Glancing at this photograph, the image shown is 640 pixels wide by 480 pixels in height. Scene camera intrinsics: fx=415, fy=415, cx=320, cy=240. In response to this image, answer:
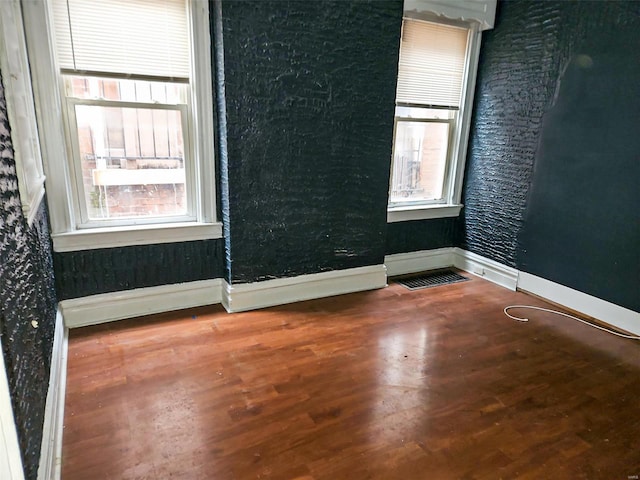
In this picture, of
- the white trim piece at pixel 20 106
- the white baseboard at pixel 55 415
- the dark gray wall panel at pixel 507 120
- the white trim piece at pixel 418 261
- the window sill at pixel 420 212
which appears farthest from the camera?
the white trim piece at pixel 418 261

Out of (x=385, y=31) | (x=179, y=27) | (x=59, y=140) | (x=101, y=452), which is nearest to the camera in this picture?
(x=101, y=452)

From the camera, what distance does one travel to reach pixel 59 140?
2.40 meters

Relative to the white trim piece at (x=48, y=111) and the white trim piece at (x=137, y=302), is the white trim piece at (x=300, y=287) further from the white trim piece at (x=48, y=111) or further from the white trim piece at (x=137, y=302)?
the white trim piece at (x=48, y=111)

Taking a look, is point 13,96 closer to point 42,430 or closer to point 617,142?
point 42,430

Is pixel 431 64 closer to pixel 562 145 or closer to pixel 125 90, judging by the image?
pixel 562 145

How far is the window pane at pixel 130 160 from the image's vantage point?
8.39 ft

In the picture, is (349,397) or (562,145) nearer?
(349,397)

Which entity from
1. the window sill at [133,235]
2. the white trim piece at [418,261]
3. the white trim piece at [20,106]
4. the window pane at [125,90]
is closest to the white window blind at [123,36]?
the window pane at [125,90]

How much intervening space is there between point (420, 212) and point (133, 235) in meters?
2.41

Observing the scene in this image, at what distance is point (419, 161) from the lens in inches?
147

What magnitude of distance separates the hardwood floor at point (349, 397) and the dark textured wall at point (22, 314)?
1.16 feet

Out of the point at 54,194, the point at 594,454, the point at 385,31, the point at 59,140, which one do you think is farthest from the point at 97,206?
the point at 594,454

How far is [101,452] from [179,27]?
2.35 m

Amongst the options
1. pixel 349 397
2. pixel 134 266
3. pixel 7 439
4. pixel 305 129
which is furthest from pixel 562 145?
pixel 7 439
